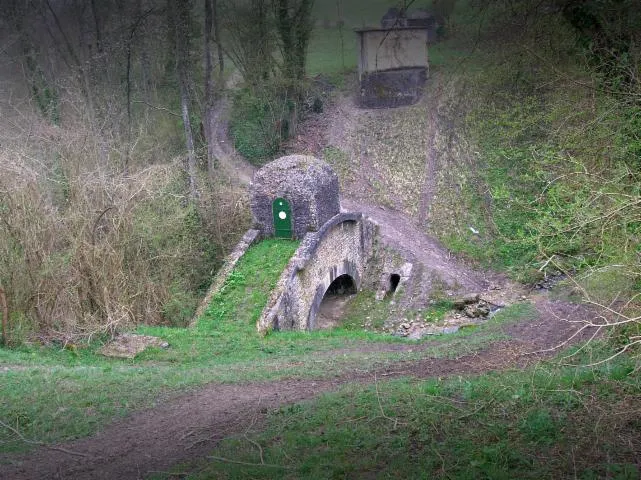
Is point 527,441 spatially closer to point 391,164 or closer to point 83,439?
point 83,439

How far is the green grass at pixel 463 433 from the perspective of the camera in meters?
6.20

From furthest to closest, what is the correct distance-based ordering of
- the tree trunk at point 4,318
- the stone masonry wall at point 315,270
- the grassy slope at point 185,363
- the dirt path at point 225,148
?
1. the dirt path at point 225,148
2. the stone masonry wall at point 315,270
3. the tree trunk at point 4,318
4. the grassy slope at point 185,363

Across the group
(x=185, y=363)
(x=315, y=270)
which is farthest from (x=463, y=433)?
(x=315, y=270)

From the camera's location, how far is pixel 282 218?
18.3 metres

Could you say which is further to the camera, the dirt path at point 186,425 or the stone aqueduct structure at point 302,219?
the stone aqueduct structure at point 302,219

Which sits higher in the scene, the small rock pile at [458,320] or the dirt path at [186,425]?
the dirt path at [186,425]

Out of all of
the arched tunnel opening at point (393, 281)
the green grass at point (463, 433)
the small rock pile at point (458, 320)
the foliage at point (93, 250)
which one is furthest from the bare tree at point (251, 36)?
the green grass at point (463, 433)

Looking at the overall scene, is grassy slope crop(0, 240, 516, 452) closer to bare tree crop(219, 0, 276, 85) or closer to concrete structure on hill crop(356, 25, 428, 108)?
bare tree crop(219, 0, 276, 85)

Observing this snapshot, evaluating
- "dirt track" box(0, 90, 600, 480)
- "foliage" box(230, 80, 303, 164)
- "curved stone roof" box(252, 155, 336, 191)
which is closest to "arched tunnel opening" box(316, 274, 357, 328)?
"curved stone roof" box(252, 155, 336, 191)

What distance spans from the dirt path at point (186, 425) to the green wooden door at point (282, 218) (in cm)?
784

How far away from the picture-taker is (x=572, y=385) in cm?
770

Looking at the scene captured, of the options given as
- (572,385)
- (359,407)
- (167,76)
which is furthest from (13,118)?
(572,385)

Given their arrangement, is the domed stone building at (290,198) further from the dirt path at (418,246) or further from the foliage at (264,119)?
the foliage at (264,119)

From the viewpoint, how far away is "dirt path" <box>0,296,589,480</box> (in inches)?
283
